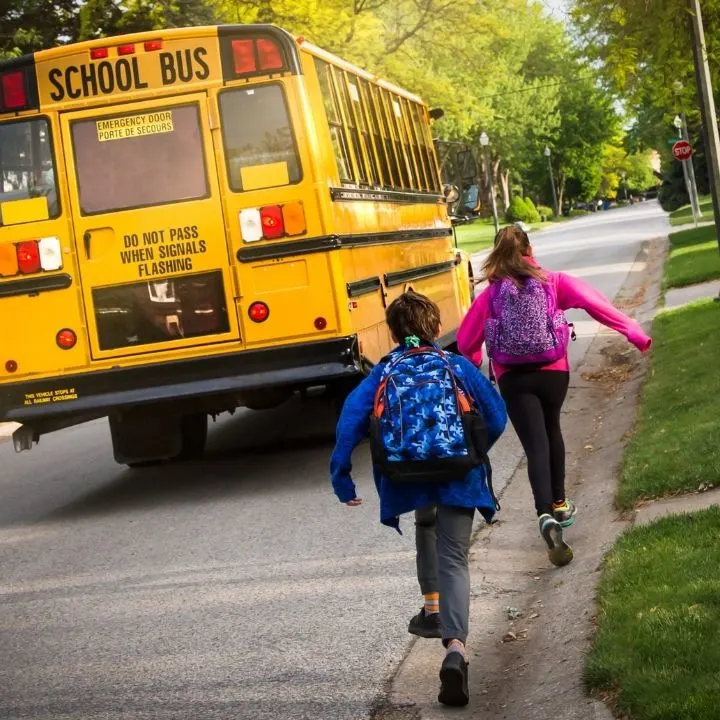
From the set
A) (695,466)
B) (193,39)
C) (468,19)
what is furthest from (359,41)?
(695,466)

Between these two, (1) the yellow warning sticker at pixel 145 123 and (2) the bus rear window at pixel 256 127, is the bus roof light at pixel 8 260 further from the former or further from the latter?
(2) the bus rear window at pixel 256 127

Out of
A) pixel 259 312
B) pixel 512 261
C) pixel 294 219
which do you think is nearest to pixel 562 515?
pixel 512 261

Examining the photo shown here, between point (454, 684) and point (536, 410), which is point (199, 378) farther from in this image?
point (454, 684)

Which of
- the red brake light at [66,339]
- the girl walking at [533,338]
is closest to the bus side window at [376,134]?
the red brake light at [66,339]

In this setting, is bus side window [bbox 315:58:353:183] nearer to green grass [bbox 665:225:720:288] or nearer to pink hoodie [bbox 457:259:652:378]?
pink hoodie [bbox 457:259:652:378]

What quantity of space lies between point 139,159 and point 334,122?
1.51 meters

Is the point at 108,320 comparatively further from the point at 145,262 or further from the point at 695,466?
the point at 695,466

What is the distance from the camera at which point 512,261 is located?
22.9 ft

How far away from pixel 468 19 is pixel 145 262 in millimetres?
25913

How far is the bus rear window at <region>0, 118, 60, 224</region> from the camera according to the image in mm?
10117

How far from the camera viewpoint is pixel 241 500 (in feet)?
32.9

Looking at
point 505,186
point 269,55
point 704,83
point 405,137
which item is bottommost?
point 405,137

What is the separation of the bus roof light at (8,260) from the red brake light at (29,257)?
0.04 meters

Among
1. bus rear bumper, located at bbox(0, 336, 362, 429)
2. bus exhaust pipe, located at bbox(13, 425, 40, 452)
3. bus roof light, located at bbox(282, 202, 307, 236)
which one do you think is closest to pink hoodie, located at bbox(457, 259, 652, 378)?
bus rear bumper, located at bbox(0, 336, 362, 429)
